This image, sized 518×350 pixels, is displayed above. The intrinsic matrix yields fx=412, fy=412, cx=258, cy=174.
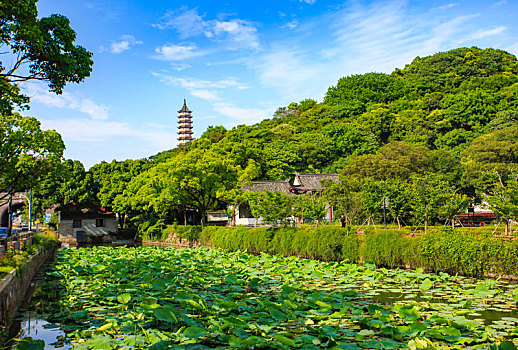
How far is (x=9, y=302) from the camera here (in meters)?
8.62

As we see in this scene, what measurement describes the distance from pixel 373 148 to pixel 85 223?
30980 mm

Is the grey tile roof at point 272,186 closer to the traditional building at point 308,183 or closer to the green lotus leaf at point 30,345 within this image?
the traditional building at point 308,183

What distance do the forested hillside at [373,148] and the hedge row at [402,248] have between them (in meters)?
3.44

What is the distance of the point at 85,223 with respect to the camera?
128 feet

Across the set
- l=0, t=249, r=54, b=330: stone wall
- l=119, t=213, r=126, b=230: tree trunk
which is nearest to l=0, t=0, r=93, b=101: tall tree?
l=0, t=249, r=54, b=330: stone wall

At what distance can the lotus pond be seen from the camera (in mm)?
6090

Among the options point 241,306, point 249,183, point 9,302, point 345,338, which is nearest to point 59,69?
point 9,302

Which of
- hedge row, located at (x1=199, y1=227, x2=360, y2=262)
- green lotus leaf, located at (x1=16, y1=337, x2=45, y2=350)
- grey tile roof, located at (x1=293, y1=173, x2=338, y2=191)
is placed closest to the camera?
green lotus leaf, located at (x1=16, y1=337, x2=45, y2=350)

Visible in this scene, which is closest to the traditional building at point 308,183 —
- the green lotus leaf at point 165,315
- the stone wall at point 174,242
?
the stone wall at point 174,242

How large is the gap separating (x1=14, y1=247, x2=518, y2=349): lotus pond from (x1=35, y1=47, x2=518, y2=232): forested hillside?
8020 mm

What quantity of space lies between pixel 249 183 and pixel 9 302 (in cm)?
2216

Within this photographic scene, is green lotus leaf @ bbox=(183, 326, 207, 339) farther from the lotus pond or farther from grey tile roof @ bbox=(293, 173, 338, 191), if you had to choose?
grey tile roof @ bbox=(293, 173, 338, 191)

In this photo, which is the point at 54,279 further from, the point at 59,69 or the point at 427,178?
the point at 427,178

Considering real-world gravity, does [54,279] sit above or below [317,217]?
below
